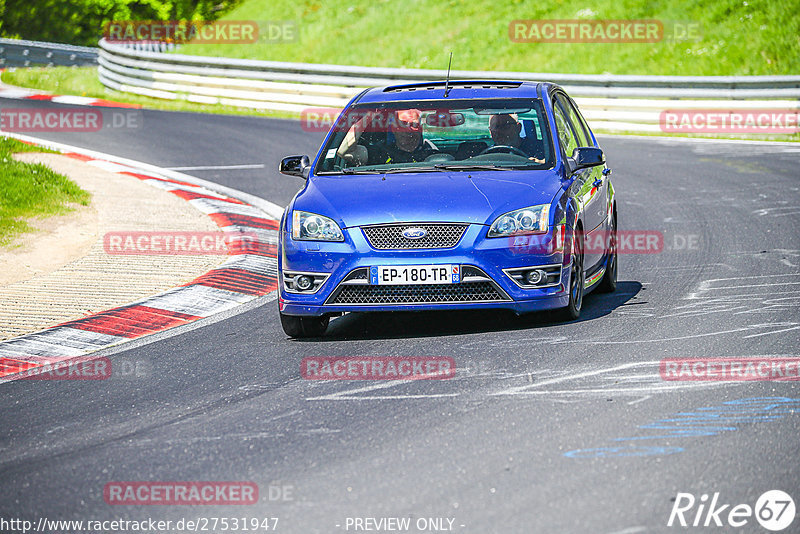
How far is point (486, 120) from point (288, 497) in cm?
460

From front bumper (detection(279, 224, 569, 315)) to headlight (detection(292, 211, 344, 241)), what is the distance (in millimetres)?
54

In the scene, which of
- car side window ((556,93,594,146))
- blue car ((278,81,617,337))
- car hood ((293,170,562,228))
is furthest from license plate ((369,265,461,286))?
car side window ((556,93,594,146))

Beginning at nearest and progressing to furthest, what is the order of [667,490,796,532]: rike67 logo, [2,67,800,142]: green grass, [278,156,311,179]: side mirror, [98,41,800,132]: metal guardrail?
[667,490,796,532]: rike67 logo → [278,156,311,179]: side mirror → [98,41,800,132]: metal guardrail → [2,67,800,142]: green grass

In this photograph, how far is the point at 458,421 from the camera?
5.94 m

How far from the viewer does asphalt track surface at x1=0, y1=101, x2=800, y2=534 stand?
484 cm

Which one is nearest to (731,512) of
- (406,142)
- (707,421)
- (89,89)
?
(707,421)

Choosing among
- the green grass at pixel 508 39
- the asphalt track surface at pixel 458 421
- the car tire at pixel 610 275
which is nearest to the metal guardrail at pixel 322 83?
the green grass at pixel 508 39

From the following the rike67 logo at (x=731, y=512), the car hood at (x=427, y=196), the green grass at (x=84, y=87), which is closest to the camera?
the rike67 logo at (x=731, y=512)

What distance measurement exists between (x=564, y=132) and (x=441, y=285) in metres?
2.14

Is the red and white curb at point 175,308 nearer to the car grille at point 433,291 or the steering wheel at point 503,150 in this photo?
the car grille at point 433,291

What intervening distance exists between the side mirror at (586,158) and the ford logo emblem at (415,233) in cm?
152

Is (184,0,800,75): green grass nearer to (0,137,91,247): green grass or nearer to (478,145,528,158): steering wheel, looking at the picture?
(0,137,91,247): green grass

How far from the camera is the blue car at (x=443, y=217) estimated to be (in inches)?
307

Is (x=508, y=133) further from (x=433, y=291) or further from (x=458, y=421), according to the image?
(x=458, y=421)
